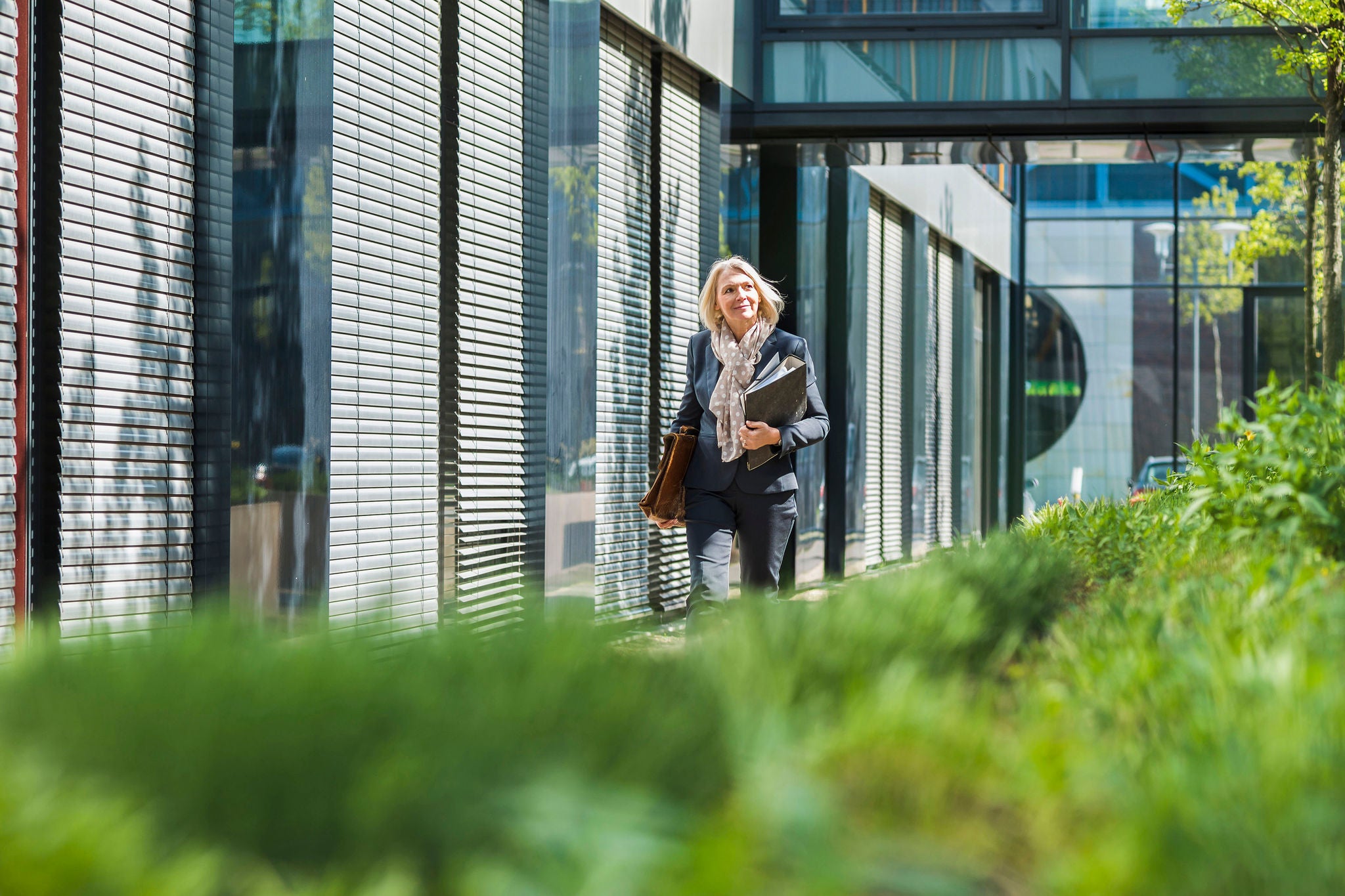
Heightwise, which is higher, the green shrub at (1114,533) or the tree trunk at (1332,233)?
the tree trunk at (1332,233)

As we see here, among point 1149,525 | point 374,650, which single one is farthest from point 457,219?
point 374,650

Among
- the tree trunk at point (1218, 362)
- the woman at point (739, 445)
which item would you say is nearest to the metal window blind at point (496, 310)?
the woman at point (739, 445)

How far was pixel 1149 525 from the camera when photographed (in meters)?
3.55

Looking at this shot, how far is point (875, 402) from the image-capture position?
1388cm

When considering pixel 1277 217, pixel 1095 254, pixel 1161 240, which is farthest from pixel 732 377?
pixel 1161 240

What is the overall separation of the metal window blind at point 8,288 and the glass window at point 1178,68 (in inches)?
306

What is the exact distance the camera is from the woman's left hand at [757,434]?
14.9ft

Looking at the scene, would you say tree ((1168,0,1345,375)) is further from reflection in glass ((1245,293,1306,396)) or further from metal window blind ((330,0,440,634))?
reflection in glass ((1245,293,1306,396))

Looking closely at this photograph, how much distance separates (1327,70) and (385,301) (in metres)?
6.86

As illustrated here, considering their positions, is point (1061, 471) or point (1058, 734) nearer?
point (1058, 734)

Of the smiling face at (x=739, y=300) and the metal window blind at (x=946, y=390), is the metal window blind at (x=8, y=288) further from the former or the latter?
the metal window blind at (x=946, y=390)

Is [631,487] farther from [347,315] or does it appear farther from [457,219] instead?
[347,315]

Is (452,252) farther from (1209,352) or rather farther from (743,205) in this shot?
(1209,352)

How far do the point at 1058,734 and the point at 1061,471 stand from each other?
64.9 ft
